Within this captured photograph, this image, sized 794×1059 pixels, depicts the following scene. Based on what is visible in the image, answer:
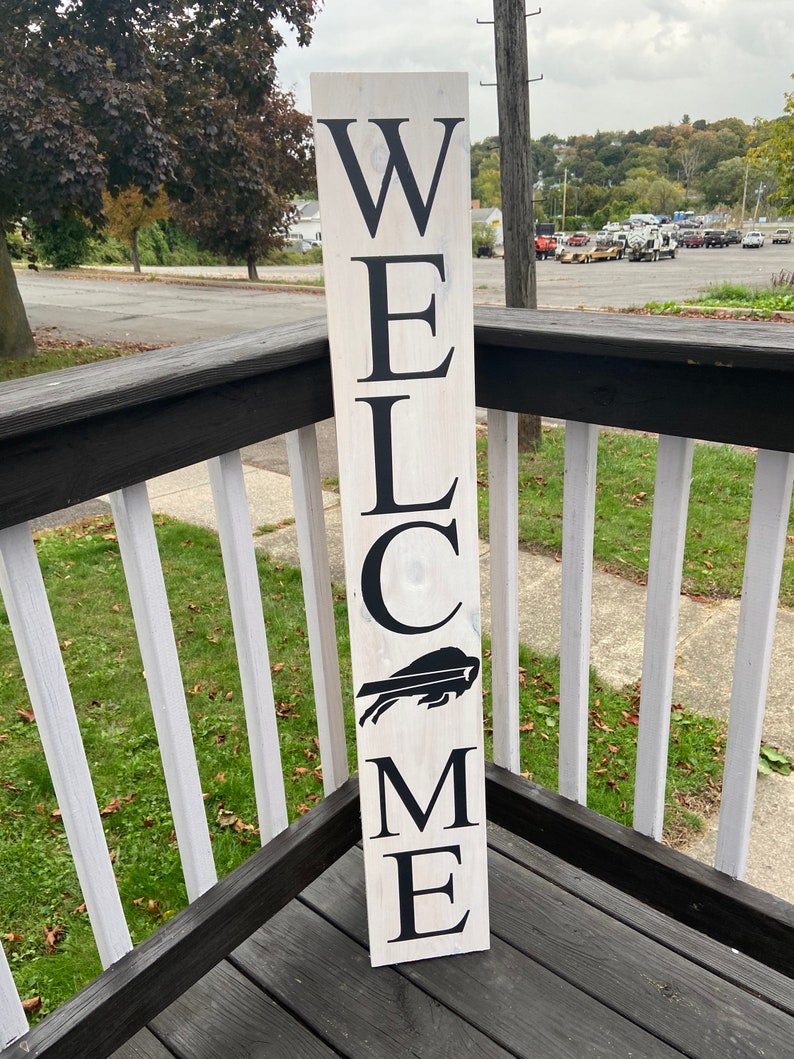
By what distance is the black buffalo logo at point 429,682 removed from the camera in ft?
4.51

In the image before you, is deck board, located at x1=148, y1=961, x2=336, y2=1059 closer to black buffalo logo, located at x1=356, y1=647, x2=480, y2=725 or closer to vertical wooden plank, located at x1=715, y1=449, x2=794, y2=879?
black buffalo logo, located at x1=356, y1=647, x2=480, y2=725

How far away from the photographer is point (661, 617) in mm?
1403

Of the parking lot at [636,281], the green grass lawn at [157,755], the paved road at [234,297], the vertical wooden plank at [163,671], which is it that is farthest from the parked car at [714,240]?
the vertical wooden plank at [163,671]

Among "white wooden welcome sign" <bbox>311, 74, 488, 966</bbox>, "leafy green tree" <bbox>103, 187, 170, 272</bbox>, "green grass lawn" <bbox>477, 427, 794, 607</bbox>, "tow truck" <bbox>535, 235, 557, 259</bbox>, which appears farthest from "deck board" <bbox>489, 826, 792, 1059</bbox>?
"tow truck" <bbox>535, 235, 557, 259</bbox>

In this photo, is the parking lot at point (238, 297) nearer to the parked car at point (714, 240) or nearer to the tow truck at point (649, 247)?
the tow truck at point (649, 247)

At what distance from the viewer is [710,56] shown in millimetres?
1871

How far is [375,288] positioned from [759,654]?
86cm

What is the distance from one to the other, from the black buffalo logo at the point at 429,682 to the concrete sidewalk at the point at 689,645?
118 cm

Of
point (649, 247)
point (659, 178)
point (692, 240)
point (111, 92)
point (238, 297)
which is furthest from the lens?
point (659, 178)

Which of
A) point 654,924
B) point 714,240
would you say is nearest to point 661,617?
point 654,924

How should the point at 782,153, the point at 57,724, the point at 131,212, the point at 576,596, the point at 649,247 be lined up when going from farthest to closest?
1. the point at 649,247
2. the point at 131,212
3. the point at 782,153
4. the point at 576,596
5. the point at 57,724

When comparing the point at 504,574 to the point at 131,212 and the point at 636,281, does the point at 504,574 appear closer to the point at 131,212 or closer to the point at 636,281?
the point at 636,281

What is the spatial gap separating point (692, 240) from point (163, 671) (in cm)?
4176

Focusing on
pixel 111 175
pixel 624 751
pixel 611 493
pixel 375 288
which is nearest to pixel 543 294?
pixel 111 175
